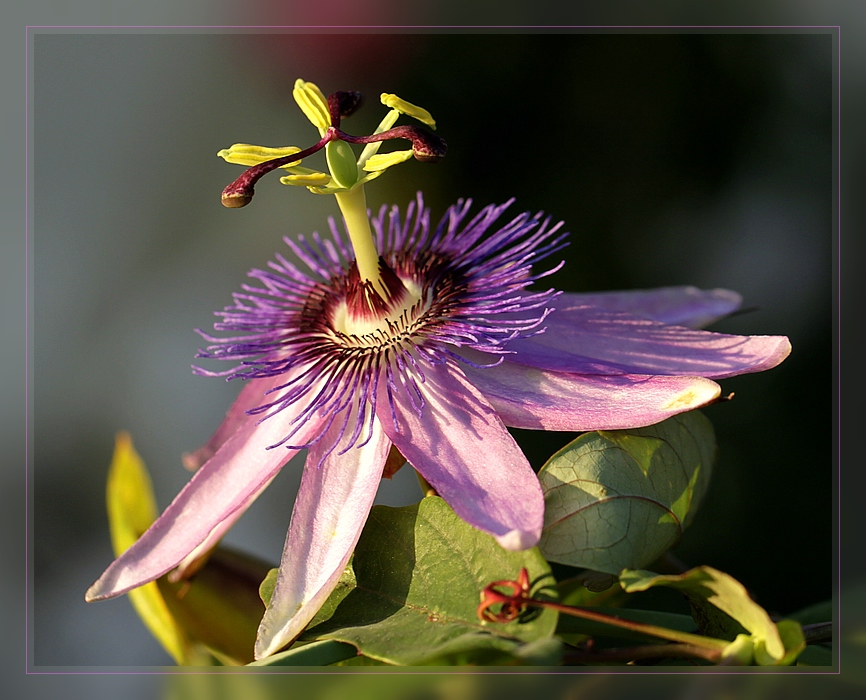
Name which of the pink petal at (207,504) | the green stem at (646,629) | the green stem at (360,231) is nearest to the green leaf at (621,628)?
the green stem at (646,629)

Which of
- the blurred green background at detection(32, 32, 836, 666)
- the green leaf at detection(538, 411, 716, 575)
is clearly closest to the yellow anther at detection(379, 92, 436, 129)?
the green leaf at detection(538, 411, 716, 575)

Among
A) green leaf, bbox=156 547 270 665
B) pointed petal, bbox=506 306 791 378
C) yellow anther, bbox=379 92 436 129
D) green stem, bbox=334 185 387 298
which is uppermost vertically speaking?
yellow anther, bbox=379 92 436 129

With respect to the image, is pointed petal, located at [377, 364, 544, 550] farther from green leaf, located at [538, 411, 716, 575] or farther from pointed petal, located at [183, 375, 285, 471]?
pointed petal, located at [183, 375, 285, 471]

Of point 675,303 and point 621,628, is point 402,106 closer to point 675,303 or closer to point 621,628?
point 675,303

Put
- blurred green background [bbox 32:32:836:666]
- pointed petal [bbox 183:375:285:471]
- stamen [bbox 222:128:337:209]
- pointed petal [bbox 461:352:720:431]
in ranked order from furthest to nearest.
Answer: blurred green background [bbox 32:32:836:666] < pointed petal [bbox 183:375:285:471] < stamen [bbox 222:128:337:209] < pointed petal [bbox 461:352:720:431]

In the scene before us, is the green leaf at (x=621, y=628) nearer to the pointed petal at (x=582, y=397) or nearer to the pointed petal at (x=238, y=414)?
the pointed petal at (x=582, y=397)

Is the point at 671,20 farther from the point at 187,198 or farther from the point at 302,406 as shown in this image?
the point at 187,198

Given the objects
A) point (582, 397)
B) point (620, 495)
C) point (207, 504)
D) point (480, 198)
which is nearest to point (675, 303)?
point (582, 397)
